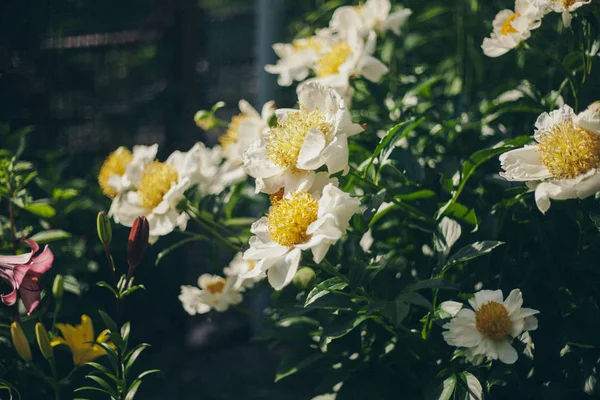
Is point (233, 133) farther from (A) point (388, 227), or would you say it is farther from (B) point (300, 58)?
(A) point (388, 227)

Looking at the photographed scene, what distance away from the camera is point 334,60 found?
1386 mm

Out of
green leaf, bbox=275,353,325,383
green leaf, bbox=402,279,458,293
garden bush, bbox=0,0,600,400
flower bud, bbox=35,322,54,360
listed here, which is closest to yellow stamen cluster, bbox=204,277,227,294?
garden bush, bbox=0,0,600,400

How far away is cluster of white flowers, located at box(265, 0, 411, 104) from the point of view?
1339mm

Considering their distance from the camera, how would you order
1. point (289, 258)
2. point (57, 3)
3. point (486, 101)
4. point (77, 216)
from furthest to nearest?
point (57, 3)
point (77, 216)
point (486, 101)
point (289, 258)

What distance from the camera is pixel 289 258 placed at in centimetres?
96

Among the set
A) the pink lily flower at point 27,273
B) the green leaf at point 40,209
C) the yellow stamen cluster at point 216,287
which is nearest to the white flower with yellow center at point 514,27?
the yellow stamen cluster at point 216,287

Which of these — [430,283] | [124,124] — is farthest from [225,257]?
[430,283]

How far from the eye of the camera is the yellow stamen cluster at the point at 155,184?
4.13 ft

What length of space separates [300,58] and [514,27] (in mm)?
528

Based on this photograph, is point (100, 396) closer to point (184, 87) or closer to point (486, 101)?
point (486, 101)

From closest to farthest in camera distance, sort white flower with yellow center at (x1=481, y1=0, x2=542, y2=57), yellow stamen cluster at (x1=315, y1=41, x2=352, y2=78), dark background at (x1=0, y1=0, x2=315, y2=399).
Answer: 1. white flower with yellow center at (x1=481, y1=0, x2=542, y2=57)
2. yellow stamen cluster at (x1=315, y1=41, x2=352, y2=78)
3. dark background at (x1=0, y1=0, x2=315, y2=399)

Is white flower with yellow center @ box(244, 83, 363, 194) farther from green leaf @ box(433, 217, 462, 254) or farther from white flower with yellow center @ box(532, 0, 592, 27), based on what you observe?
white flower with yellow center @ box(532, 0, 592, 27)

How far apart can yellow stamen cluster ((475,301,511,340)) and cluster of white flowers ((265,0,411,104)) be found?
543 millimetres

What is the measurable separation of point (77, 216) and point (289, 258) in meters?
1.06
